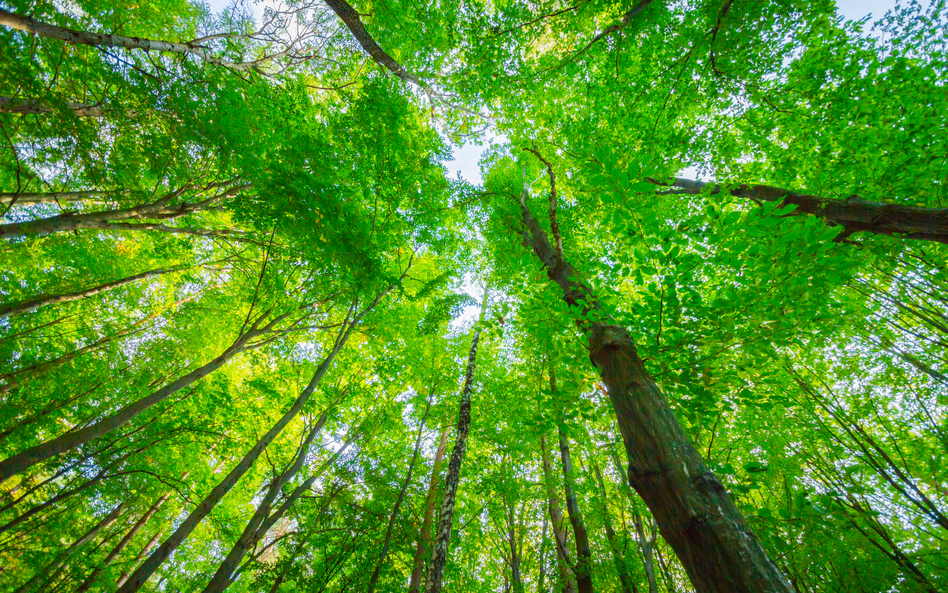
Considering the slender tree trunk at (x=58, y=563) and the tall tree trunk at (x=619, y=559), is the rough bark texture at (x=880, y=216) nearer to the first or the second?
the tall tree trunk at (x=619, y=559)

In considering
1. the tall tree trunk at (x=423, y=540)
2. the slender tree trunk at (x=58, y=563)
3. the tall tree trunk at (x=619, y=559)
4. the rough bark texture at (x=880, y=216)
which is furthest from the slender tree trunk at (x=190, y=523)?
the tall tree trunk at (x=619, y=559)

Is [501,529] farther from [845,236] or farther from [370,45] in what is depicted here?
[370,45]

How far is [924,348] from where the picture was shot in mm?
4727

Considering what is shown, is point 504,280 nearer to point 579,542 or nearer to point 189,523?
point 579,542

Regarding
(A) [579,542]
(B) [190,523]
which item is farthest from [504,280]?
(B) [190,523]

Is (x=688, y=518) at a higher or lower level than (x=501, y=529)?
lower

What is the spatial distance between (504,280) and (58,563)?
10.9 meters

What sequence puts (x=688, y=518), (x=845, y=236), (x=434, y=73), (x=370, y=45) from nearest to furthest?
(x=688, y=518), (x=845, y=236), (x=370, y=45), (x=434, y=73)

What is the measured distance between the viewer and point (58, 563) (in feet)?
20.7

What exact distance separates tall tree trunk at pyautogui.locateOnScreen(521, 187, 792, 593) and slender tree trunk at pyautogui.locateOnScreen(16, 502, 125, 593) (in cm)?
938

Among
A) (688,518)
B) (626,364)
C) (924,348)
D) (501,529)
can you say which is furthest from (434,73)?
(501,529)

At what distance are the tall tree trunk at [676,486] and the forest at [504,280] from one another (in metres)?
0.01

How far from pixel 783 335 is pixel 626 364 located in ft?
3.38

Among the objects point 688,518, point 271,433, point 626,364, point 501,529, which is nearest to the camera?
point 688,518
